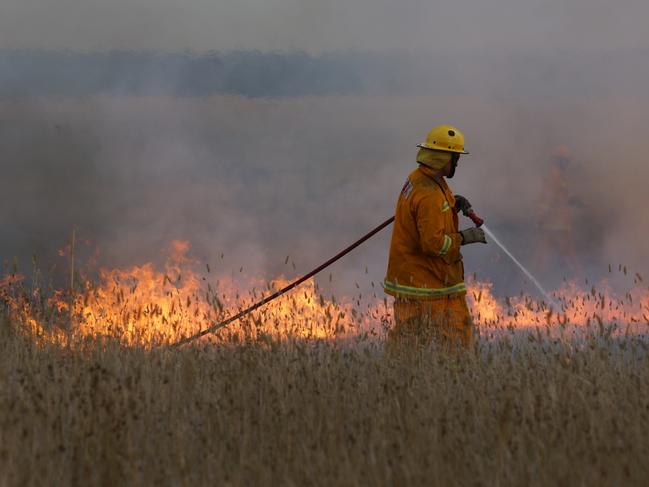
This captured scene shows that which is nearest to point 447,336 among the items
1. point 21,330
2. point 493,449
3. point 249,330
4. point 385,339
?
point 385,339

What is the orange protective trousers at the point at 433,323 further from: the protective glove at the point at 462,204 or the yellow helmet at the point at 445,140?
the yellow helmet at the point at 445,140

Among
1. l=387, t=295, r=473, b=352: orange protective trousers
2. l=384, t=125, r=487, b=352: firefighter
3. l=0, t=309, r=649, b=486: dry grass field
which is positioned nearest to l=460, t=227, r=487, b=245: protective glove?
l=384, t=125, r=487, b=352: firefighter

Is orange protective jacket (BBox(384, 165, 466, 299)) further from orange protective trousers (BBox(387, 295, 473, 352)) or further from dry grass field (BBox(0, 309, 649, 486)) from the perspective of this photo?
dry grass field (BBox(0, 309, 649, 486))

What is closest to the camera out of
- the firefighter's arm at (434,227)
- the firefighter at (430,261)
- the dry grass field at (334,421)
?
the dry grass field at (334,421)

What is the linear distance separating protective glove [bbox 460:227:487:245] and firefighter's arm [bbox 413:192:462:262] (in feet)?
0.18

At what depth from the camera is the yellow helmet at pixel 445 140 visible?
7.22m

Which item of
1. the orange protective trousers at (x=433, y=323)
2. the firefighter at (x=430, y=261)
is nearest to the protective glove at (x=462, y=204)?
the firefighter at (x=430, y=261)

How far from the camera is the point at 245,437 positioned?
4660 millimetres

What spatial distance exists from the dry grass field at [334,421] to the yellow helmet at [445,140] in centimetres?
177

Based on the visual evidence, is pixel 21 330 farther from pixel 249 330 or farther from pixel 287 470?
pixel 287 470

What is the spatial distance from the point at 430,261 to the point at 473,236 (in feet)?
1.31

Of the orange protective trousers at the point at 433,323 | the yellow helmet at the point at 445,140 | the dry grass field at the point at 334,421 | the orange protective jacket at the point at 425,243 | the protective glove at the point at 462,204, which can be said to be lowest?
the dry grass field at the point at 334,421

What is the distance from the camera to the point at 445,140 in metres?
7.23

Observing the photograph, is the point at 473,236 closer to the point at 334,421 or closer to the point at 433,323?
the point at 433,323
